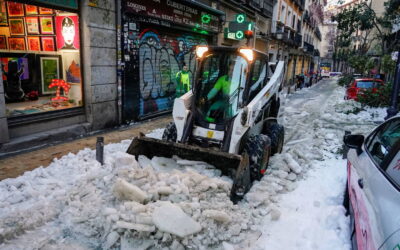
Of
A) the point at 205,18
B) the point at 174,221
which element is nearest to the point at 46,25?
the point at 174,221

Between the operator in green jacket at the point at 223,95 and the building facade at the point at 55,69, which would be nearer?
the operator in green jacket at the point at 223,95

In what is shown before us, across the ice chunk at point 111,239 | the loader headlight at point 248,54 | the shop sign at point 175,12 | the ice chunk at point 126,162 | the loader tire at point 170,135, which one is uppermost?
the shop sign at point 175,12

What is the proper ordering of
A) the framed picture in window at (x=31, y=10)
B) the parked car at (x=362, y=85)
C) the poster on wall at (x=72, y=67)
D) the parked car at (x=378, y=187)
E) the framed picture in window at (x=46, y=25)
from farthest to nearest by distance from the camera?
the parked car at (x=362, y=85)
the poster on wall at (x=72, y=67)
the framed picture in window at (x=46, y=25)
the framed picture in window at (x=31, y=10)
the parked car at (x=378, y=187)

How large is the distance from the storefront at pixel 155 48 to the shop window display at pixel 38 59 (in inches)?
56.1

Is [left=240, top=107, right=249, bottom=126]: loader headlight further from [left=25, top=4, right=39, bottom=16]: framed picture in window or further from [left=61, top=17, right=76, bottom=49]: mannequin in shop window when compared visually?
[left=25, top=4, right=39, bottom=16]: framed picture in window

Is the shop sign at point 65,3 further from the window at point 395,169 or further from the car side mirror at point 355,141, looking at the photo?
the window at point 395,169

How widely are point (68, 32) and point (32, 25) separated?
78cm

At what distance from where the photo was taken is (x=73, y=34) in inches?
286

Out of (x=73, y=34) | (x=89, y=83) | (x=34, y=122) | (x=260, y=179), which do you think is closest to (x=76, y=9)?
(x=73, y=34)

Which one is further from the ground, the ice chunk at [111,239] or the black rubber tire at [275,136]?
the black rubber tire at [275,136]

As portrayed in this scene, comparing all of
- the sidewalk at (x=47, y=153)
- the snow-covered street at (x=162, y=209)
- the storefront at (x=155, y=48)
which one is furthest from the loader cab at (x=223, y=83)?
the storefront at (x=155, y=48)

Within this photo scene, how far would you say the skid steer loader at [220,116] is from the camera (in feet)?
15.6

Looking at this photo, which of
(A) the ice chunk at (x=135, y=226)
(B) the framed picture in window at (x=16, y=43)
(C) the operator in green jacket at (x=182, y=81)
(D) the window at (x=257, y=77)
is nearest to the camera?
(A) the ice chunk at (x=135, y=226)

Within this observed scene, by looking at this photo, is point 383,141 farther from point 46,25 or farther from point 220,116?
point 46,25
